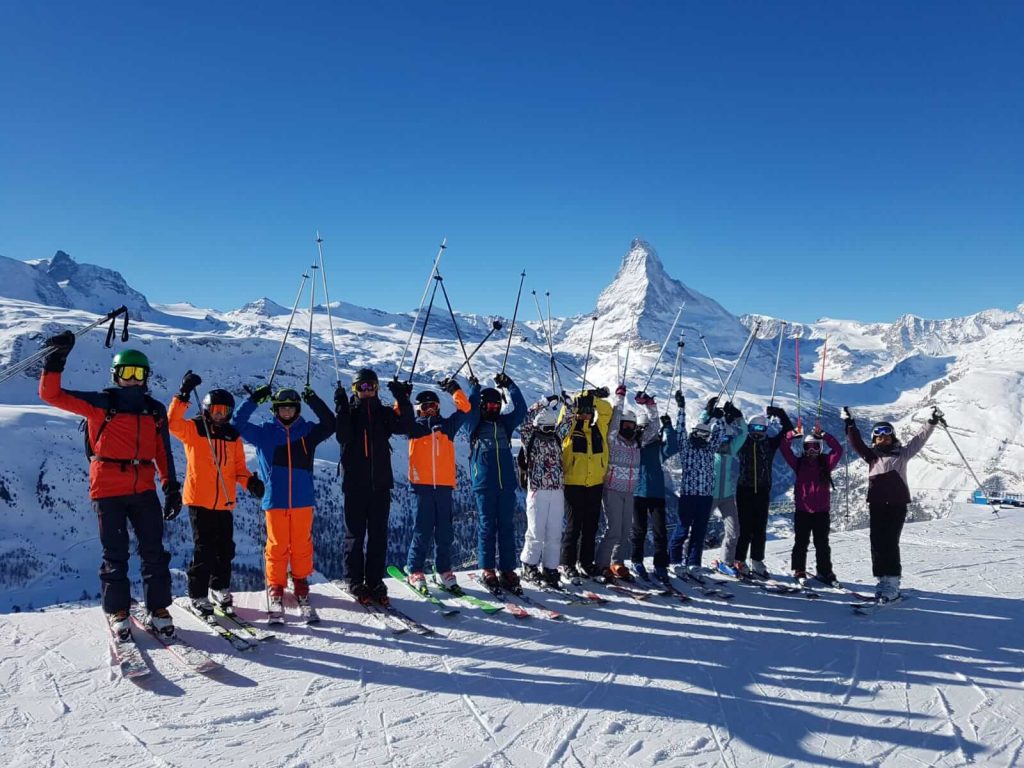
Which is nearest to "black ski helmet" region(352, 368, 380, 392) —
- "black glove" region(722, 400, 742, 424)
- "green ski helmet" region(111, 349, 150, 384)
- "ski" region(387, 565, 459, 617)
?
"green ski helmet" region(111, 349, 150, 384)

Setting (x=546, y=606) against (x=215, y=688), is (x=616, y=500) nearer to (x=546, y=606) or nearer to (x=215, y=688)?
(x=546, y=606)

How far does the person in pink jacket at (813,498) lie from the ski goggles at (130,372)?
25.1 feet

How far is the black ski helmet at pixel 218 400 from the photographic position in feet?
20.5

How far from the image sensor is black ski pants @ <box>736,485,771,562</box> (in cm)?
873

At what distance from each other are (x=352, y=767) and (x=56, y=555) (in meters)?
135

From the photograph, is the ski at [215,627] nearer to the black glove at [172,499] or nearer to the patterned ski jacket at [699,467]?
the black glove at [172,499]

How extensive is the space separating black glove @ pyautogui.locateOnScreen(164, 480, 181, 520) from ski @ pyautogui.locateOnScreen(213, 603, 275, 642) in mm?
1152

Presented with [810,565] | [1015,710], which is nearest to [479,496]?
[1015,710]

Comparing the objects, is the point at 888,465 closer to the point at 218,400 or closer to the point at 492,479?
the point at 492,479

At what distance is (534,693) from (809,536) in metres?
5.50

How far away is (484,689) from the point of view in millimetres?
4902

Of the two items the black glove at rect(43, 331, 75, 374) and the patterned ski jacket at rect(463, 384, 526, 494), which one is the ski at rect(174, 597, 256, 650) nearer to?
the black glove at rect(43, 331, 75, 374)

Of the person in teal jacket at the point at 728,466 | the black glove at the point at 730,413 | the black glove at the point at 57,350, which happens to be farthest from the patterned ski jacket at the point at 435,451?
the black glove at the point at 730,413

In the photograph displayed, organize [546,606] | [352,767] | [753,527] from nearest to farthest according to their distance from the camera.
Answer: [352,767] < [546,606] < [753,527]
